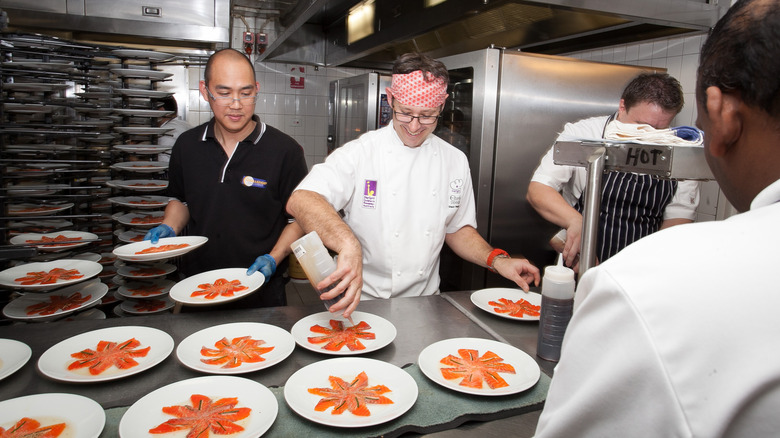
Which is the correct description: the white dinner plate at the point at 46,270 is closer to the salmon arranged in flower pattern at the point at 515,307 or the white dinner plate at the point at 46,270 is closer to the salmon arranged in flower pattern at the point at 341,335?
the salmon arranged in flower pattern at the point at 341,335

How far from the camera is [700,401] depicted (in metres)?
0.48

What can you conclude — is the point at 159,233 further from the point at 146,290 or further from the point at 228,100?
the point at 146,290

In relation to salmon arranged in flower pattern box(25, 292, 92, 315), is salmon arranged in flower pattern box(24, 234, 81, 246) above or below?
above

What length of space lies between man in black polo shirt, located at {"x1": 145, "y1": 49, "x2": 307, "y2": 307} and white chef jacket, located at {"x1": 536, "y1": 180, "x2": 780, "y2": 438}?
176cm

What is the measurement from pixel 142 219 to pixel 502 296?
2246mm

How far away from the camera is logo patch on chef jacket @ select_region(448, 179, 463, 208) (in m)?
2.09

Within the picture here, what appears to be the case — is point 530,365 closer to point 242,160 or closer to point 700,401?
point 700,401

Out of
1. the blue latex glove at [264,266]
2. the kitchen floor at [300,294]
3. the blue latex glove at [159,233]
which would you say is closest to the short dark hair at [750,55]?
the blue latex glove at [264,266]

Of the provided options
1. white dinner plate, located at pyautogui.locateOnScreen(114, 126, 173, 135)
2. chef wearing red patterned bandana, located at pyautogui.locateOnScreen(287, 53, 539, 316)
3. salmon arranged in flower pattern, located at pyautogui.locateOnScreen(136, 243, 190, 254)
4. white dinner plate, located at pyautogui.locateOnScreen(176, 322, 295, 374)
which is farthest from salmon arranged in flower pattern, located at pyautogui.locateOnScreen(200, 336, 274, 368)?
white dinner plate, located at pyautogui.locateOnScreen(114, 126, 173, 135)

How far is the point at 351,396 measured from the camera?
106 centimetres

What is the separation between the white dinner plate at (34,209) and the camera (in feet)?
8.48

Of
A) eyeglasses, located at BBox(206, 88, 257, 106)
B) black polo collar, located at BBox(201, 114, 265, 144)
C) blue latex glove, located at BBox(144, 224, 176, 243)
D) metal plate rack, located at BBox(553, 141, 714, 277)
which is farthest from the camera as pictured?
black polo collar, located at BBox(201, 114, 265, 144)

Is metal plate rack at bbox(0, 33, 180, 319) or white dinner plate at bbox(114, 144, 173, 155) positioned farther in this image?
white dinner plate at bbox(114, 144, 173, 155)

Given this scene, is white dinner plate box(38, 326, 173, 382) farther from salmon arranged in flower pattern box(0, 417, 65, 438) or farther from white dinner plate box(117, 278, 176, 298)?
white dinner plate box(117, 278, 176, 298)
